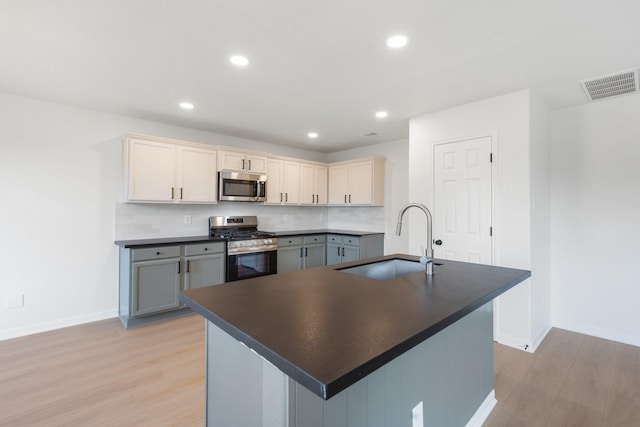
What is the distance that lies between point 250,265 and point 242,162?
4.94 feet

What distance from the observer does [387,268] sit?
2348 millimetres

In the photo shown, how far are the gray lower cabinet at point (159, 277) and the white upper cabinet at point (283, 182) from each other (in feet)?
4.49

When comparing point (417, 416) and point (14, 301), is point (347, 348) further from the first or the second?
point (14, 301)

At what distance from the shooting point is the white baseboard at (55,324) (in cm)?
306

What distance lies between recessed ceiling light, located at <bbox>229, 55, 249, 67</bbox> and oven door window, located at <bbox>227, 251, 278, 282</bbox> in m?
2.44

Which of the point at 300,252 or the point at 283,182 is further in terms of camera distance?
the point at 283,182

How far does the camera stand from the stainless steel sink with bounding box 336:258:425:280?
7.11 ft

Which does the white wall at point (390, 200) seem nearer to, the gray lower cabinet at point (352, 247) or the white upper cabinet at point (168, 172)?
the gray lower cabinet at point (352, 247)

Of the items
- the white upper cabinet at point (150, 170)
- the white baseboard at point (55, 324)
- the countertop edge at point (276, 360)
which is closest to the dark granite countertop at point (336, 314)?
the countertop edge at point (276, 360)

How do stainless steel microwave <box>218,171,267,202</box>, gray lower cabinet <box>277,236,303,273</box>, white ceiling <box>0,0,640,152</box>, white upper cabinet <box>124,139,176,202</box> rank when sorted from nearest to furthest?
white ceiling <box>0,0,640,152</box> → white upper cabinet <box>124,139,176,202</box> → stainless steel microwave <box>218,171,267,202</box> → gray lower cabinet <box>277,236,303,273</box>

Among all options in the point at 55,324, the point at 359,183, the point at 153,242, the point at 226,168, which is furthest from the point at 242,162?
the point at 55,324

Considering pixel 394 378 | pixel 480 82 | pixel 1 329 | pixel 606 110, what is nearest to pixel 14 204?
pixel 1 329

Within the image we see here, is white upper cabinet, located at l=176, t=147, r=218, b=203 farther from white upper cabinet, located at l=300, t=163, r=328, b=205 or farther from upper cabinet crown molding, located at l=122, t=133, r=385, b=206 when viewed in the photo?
white upper cabinet, located at l=300, t=163, r=328, b=205

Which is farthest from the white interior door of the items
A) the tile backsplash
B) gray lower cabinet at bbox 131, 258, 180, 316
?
gray lower cabinet at bbox 131, 258, 180, 316
